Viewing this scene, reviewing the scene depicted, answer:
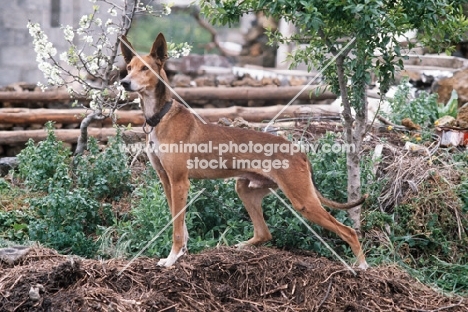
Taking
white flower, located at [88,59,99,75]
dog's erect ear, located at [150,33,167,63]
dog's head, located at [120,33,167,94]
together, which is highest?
dog's erect ear, located at [150,33,167,63]

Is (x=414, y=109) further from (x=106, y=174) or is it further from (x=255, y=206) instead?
(x=106, y=174)

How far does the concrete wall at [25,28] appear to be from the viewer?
12719 millimetres

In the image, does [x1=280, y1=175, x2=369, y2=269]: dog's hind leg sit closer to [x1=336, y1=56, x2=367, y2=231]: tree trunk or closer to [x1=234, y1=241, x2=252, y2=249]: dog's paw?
[x1=234, y1=241, x2=252, y2=249]: dog's paw

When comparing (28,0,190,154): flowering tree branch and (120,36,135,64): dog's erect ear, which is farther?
(28,0,190,154): flowering tree branch

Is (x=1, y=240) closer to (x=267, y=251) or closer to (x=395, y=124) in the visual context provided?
(x=267, y=251)

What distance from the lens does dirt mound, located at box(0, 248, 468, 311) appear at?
526 centimetres

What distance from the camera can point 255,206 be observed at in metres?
6.62

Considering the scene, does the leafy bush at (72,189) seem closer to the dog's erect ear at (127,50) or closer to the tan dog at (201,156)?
the tan dog at (201,156)

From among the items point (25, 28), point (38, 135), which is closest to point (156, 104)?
point (38, 135)

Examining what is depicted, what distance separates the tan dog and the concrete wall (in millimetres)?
7164

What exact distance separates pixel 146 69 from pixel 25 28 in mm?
7576

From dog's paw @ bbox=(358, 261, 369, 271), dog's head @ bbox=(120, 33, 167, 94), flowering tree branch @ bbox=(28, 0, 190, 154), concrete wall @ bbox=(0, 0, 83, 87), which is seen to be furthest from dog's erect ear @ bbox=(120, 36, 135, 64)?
concrete wall @ bbox=(0, 0, 83, 87)

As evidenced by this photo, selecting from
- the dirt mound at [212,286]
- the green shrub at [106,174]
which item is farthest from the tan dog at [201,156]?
the green shrub at [106,174]

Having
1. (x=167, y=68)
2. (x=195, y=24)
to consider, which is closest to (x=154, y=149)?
(x=167, y=68)
